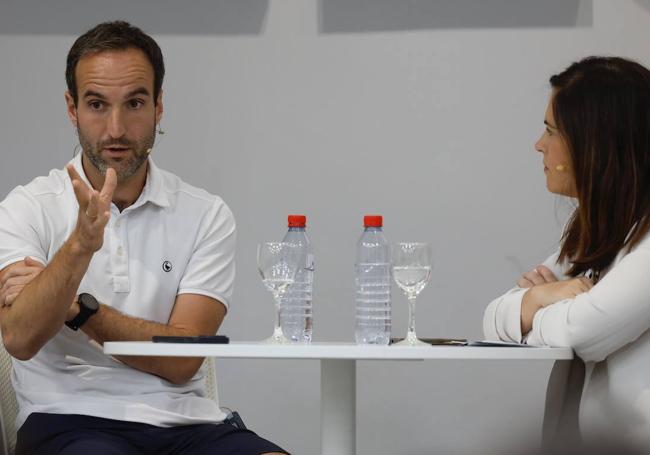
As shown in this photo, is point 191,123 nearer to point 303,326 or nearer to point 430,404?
point 430,404

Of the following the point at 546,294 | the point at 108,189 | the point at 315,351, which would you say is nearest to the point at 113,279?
the point at 108,189

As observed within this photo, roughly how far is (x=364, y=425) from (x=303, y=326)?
1559 millimetres

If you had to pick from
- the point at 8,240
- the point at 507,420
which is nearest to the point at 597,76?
the point at 8,240

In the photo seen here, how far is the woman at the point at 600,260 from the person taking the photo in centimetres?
201

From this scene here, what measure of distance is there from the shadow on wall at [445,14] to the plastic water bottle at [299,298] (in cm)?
171

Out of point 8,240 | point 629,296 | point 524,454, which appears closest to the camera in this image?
point 629,296

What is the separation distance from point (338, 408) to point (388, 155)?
6.04 ft

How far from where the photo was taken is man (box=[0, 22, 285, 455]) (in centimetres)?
211

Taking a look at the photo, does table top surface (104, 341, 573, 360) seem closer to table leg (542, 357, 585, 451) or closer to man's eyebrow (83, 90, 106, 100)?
table leg (542, 357, 585, 451)

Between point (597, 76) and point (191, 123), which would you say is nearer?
point (597, 76)

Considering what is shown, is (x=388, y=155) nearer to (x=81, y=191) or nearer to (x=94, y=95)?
(x=94, y=95)

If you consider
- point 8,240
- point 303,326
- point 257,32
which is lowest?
point 303,326

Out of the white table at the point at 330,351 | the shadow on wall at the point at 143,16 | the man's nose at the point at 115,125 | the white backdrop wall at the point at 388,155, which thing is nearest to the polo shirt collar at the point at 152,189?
the man's nose at the point at 115,125

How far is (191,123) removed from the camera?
12.6 feet
